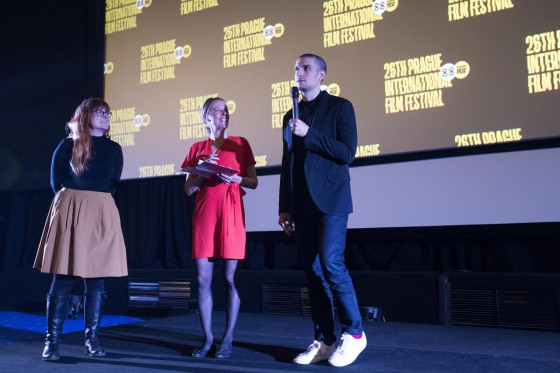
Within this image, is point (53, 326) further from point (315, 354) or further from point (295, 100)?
point (295, 100)

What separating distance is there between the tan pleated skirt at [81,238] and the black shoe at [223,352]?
0.62m

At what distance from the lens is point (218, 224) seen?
2.38 meters

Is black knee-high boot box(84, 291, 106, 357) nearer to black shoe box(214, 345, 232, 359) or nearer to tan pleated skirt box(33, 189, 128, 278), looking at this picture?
tan pleated skirt box(33, 189, 128, 278)

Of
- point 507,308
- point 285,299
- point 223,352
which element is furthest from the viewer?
point 285,299

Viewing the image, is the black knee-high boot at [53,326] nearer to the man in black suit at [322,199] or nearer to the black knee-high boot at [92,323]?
the black knee-high boot at [92,323]

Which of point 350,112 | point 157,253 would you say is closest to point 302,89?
point 350,112

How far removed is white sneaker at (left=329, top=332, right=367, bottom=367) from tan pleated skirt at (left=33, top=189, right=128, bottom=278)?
43.8 inches

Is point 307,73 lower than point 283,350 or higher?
higher

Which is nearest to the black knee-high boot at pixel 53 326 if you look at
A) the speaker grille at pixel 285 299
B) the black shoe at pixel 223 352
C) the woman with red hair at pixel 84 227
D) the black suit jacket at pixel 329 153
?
the woman with red hair at pixel 84 227

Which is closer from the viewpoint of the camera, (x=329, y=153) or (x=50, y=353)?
(x=329, y=153)

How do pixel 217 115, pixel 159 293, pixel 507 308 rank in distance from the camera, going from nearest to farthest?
pixel 217 115, pixel 507 308, pixel 159 293

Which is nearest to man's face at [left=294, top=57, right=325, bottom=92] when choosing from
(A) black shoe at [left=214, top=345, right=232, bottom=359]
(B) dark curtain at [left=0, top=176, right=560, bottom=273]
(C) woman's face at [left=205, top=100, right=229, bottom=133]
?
(C) woman's face at [left=205, top=100, right=229, bottom=133]

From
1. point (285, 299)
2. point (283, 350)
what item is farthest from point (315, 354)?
point (285, 299)

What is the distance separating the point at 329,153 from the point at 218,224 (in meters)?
0.66
